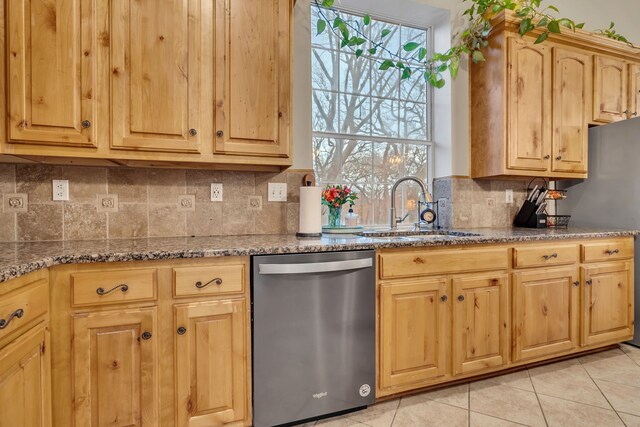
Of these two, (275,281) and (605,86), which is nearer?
(275,281)

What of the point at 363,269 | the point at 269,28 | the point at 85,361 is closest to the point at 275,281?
the point at 363,269

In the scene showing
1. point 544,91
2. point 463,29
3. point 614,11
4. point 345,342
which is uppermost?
point 614,11

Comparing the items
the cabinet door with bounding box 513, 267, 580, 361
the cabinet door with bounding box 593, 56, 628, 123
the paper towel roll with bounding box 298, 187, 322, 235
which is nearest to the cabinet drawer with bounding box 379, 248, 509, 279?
the cabinet door with bounding box 513, 267, 580, 361

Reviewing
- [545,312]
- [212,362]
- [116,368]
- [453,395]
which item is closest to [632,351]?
[545,312]

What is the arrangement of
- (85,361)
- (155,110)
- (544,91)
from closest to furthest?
(85,361) → (155,110) → (544,91)

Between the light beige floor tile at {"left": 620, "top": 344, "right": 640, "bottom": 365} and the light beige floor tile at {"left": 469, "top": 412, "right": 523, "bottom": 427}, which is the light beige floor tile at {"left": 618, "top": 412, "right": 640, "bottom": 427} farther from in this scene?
the light beige floor tile at {"left": 620, "top": 344, "right": 640, "bottom": 365}

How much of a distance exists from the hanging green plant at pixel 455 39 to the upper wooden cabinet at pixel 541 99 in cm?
8

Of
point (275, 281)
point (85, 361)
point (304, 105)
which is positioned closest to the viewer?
point (85, 361)

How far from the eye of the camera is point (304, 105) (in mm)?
2332

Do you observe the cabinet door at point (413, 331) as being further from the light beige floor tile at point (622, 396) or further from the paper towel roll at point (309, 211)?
the light beige floor tile at point (622, 396)

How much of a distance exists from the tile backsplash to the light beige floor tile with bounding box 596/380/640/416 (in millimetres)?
2005

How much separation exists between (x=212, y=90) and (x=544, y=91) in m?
2.42

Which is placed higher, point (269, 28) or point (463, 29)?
point (463, 29)

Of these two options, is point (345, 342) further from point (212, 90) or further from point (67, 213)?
point (67, 213)
